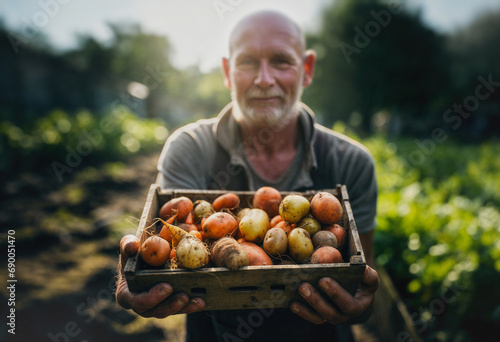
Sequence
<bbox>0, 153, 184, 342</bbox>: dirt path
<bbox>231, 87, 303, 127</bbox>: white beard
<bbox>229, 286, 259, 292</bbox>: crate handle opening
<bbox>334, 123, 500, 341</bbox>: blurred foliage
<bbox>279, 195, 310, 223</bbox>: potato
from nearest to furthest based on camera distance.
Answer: <bbox>229, 286, 259, 292</bbox>: crate handle opening → <bbox>279, 195, 310, 223</bbox>: potato → <bbox>231, 87, 303, 127</bbox>: white beard → <bbox>334, 123, 500, 341</bbox>: blurred foliage → <bbox>0, 153, 184, 342</bbox>: dirt path

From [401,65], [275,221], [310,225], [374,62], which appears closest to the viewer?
[310,225]

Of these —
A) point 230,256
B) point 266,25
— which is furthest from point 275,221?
point 266,25

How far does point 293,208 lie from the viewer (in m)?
1.87

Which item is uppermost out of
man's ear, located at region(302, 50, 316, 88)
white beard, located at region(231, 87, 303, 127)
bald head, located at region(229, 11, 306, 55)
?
bald head, located at region(229, 11, 306, 55)

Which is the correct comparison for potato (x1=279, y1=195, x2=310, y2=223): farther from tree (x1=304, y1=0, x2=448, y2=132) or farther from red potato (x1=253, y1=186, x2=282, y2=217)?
tree (x1=304, y1=0, x2=448, y2=132)

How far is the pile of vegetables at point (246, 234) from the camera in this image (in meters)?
1.60

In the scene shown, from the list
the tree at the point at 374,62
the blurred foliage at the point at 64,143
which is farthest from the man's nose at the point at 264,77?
the tree at the point at 374,62

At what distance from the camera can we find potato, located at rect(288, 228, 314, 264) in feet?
5.73

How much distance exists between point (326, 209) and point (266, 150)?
1.14 m

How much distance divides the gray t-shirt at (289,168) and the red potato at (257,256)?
0.89 m

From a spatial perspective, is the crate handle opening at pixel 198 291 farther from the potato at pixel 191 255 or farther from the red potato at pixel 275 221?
the red potato at pixel 275 221

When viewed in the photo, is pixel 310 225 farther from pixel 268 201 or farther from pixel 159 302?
pixel 159 302

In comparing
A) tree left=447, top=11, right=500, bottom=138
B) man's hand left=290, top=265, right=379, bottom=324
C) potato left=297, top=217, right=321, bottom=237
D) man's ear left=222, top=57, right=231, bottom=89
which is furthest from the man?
tree left=447, top=11, right=500, bottom=138

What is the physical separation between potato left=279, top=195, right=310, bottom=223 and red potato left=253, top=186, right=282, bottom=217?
6.2 inches
